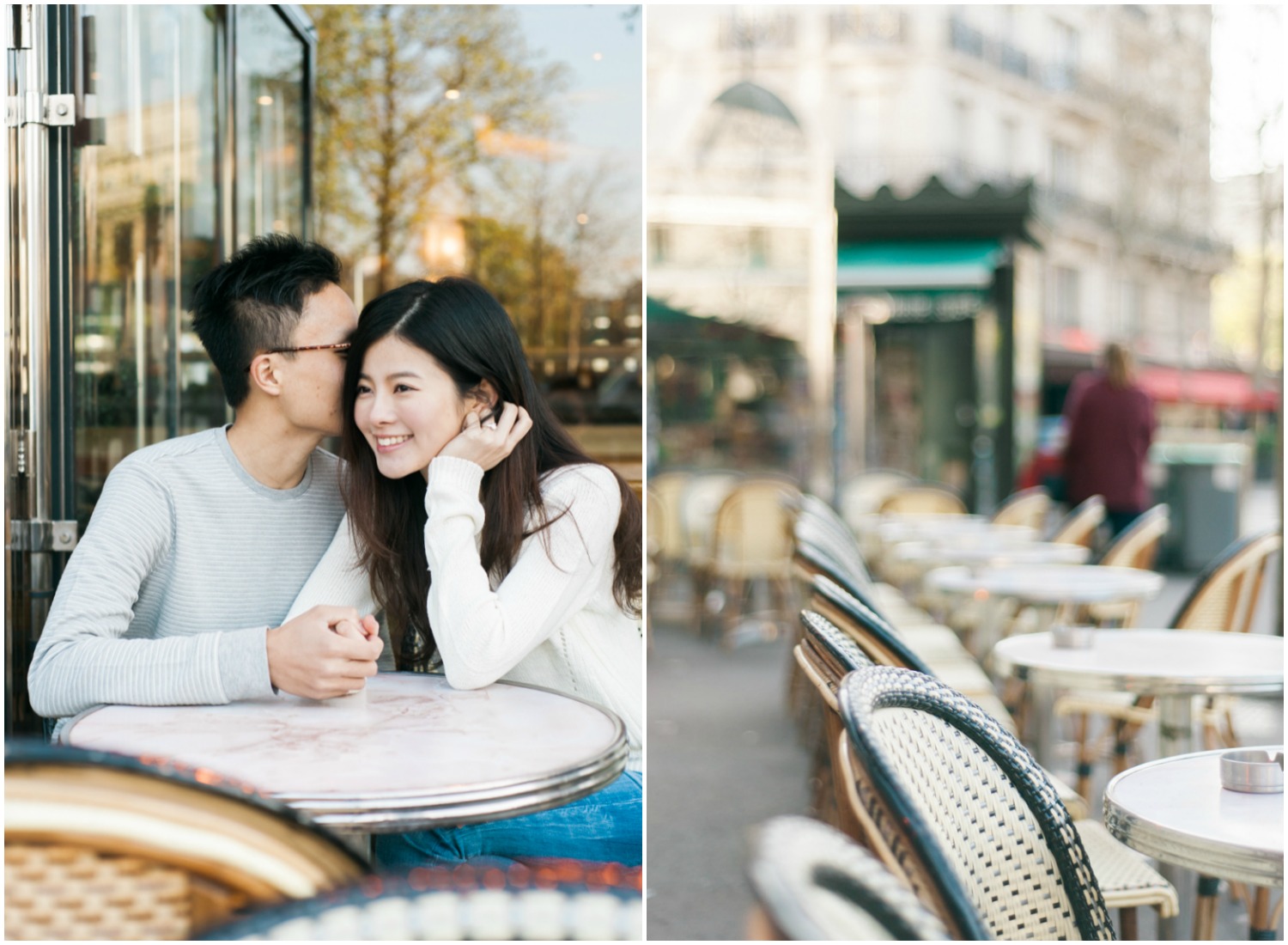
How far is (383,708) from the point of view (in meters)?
1.74

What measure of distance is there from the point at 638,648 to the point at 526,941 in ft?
A: 3.51

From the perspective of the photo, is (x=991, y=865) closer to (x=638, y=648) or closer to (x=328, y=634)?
(x=638, y=648)

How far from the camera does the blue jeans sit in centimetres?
190

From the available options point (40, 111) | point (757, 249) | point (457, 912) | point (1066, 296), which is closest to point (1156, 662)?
point (457, 912)

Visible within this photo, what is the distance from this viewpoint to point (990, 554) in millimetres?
5109

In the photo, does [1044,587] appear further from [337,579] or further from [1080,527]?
[337,579]

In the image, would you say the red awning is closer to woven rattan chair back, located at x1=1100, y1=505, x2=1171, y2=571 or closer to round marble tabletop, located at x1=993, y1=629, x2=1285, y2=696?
woven rattan chair back, located at x1=1100, y1=505, x2=1171, y2=571

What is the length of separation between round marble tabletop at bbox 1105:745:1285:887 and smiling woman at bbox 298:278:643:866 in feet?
2.40

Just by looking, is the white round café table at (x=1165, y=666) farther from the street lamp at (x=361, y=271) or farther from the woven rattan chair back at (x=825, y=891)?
the street lamp at (x=361, y=271)

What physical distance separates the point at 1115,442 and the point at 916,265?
3.01 m

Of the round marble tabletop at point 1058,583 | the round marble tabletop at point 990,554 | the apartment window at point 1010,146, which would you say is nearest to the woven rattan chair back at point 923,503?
the round marble tabletop at point 990,554

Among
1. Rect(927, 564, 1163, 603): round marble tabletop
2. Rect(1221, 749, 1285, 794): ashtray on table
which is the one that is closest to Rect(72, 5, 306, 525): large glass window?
Rect(1221, 749, 1285, 794): ashtray on table

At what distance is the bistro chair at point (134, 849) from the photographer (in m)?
0.91

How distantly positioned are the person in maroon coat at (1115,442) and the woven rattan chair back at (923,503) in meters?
0.84
